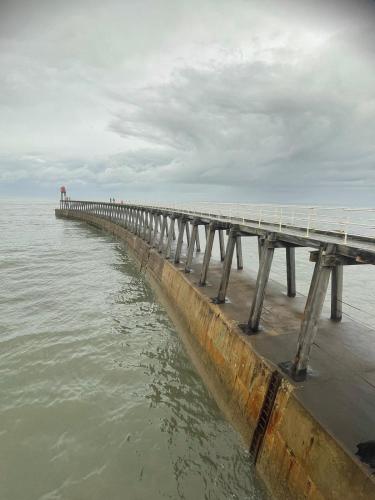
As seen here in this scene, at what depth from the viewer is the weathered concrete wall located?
17.3ft

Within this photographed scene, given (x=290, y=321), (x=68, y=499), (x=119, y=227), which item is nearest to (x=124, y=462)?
(x=68, y=499)

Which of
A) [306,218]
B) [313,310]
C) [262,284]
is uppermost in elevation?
[306,218]

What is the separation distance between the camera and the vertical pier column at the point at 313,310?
7.31 m

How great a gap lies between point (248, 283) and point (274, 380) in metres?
8.52

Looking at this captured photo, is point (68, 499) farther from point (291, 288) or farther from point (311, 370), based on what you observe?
point (291, 288)

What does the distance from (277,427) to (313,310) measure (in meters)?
2.90

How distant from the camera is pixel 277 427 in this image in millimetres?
6895

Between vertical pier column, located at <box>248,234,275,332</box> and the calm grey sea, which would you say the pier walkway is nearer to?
vertical pier column, located at <box>248,234,275,332</box>

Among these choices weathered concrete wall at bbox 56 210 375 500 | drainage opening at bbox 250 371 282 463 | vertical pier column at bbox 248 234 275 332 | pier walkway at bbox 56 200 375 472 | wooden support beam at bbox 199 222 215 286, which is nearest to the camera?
weathered concrete wall at bbox 56 210 375 500

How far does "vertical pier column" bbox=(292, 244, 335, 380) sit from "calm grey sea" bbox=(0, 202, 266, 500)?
8.72 feet

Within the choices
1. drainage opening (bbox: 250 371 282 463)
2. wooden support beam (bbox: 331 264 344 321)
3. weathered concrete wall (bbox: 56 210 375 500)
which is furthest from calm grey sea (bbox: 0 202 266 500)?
wooden support beam (bbox: 331 264 344 321)

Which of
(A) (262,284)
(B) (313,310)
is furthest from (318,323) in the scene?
(B) (313,310)

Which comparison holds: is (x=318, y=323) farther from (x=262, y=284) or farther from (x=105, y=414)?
(x=105, y=414)

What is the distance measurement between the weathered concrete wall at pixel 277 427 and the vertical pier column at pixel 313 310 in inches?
24.5
